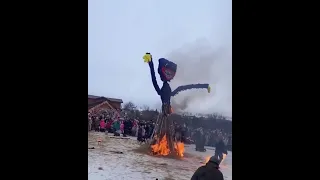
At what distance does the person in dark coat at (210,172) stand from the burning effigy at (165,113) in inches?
3.9

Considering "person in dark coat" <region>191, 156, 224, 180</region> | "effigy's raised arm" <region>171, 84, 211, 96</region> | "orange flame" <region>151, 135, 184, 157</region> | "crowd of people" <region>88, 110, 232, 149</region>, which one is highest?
"effigy's raised arm" <region>171, 84, 211, 96</region>

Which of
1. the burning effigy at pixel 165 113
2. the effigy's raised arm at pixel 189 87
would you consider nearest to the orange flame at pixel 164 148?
the burning effigy at pixel 165 113

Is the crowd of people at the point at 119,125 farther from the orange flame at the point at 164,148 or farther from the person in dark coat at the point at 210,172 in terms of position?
the person in dark coat at the point at 210,172

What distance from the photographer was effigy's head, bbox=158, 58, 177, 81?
4.58 feet

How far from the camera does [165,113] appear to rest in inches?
55.9

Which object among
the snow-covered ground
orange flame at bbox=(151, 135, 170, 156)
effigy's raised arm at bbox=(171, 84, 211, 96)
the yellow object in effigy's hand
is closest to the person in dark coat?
the snow-covered ground

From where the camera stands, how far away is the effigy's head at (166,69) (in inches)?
55.0

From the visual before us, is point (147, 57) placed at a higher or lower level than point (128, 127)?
higher

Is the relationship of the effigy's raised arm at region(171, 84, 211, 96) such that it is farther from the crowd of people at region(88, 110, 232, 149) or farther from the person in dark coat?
the person in dark coat

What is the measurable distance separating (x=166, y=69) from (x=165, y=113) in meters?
0.18

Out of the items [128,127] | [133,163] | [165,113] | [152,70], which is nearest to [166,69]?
[152,70]

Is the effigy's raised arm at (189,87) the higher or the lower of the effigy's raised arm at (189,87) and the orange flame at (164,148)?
the higher

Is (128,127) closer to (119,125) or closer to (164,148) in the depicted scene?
(119,125)
